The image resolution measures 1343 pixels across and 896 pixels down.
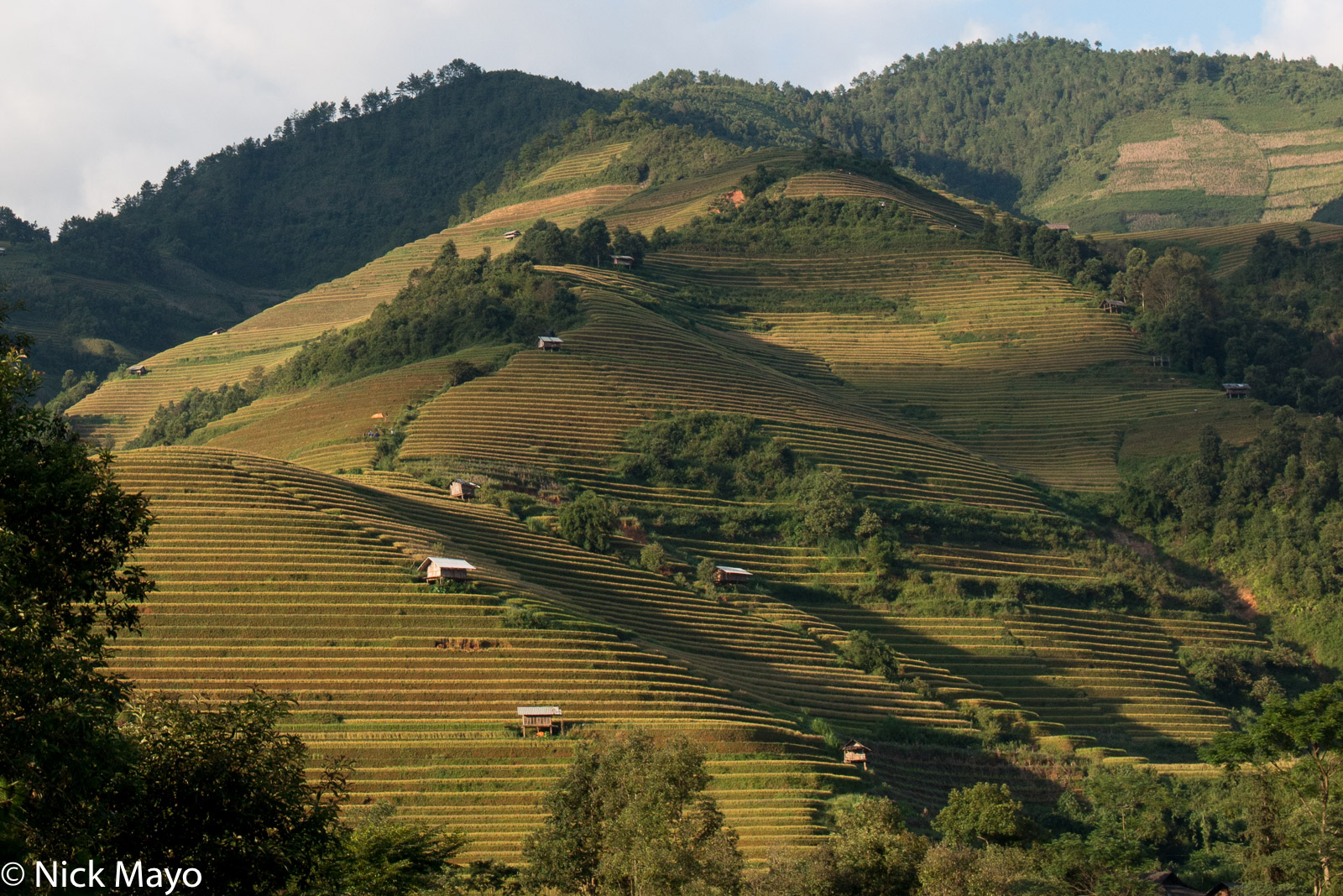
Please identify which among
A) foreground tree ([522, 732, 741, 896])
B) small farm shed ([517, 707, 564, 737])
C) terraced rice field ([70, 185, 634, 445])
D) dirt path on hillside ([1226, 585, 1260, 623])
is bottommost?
dirt path on hillside ([1226, 585, 1260, 623])

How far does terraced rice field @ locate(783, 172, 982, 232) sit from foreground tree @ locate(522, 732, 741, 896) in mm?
77814

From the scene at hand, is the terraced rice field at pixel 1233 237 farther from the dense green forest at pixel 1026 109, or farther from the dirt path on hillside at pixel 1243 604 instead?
the dense green forest at pixel 1026 109

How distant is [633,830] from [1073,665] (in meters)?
34.0

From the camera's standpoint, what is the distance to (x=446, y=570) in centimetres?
4172

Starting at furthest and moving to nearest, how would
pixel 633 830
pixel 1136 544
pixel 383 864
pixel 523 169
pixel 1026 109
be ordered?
pixel 1026 109 < pixel 523 169 < pixel 1136 544 < pixel 633 830 < pixel 383 864

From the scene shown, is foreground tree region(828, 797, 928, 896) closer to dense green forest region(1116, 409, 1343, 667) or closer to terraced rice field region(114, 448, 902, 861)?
terraced rice field region(114, 448, 902, 861)

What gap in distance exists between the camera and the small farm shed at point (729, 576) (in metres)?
51.4

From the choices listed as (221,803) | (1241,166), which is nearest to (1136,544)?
(221,803)

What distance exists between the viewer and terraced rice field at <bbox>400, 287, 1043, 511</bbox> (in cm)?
5900

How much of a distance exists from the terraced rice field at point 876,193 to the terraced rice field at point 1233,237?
14.2 meters

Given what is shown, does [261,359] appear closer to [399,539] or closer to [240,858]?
[399,539]

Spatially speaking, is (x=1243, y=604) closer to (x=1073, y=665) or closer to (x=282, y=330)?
(x=1073, y=665)

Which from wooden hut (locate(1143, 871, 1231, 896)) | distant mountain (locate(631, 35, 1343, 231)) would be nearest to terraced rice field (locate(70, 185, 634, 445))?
distant mountain (locate(631, 35, 1343, 231))

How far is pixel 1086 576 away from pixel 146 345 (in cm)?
8940
